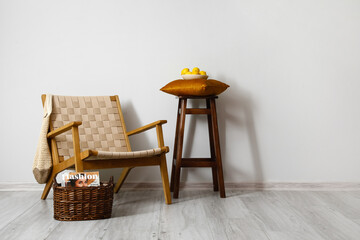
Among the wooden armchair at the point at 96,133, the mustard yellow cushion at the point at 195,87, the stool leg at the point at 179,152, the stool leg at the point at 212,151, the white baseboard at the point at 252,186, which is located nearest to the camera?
the wooden armchair at the point at 96,133

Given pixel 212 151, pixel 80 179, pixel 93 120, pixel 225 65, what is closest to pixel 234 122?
pixel 212 151

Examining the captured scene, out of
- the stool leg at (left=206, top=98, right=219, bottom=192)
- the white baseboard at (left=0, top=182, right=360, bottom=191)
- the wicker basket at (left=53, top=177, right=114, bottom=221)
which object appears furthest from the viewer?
the white baseboard at (left=0, top=182, right=360, bottom=191)

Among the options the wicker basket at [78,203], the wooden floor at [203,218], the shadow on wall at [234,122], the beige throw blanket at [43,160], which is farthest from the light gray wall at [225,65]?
the wicker basket at [78,203]

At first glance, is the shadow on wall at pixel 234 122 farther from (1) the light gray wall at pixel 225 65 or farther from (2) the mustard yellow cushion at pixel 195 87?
(2) the mustard yellow cushion at pixel 195 87

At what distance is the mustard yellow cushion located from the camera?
250cm

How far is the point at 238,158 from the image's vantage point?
296cm

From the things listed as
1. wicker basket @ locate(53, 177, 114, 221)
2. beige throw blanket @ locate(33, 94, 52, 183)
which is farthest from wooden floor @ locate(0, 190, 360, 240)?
beige throw blanket @ locate(33, 94, 52, 183)

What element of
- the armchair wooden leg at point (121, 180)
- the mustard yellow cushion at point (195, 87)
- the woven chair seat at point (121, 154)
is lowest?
the armchair wooden leg at point (121, 180)

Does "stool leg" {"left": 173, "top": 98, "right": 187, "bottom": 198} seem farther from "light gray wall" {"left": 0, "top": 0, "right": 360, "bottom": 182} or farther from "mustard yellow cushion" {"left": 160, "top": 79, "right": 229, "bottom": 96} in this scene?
"light gray wall" {"left": 0, "top": 0, "right": 360, "bottom": 182}

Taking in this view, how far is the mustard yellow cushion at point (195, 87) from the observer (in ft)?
8.20

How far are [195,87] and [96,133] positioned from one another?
0.81 meters

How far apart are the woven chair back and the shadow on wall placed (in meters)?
0.54

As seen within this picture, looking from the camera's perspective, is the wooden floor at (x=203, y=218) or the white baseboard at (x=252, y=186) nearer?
the wooden floor at (x=203, y=218)

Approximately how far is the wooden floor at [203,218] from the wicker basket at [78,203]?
0.05 m
